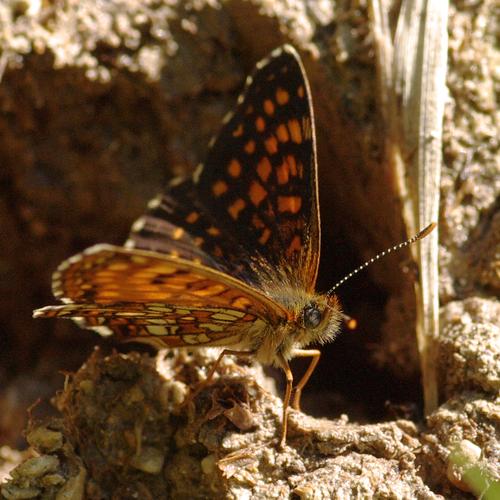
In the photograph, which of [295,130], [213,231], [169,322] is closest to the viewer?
[169,322]

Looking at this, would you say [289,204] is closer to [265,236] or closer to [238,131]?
[265,236]

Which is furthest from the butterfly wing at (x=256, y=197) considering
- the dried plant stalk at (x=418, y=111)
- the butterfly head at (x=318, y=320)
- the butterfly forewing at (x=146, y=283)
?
the dried plant stalk at (x=418, y=111)

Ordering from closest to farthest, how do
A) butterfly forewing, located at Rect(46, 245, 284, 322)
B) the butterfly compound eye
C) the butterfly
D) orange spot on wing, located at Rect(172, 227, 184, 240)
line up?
butterfly forewing, located at Rect(46, 245, 284, 322) → the butterfly → the butterfly compound eye → orange spot on wing, located at Rect(172, 227, 184, 240)

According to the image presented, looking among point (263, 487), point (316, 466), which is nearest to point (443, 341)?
point (316, 466)

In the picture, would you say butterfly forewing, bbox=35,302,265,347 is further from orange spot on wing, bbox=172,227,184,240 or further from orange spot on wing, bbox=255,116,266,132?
orange spot on wing, bbox=255,116,266,132

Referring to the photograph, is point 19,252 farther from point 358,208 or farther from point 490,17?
point 490,17

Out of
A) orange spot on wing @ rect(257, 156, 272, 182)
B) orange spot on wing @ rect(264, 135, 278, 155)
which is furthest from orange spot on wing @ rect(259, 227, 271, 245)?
orange spot on wing @ rect(264, 135, 278, 155)

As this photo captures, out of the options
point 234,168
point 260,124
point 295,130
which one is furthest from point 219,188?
point 295,130
